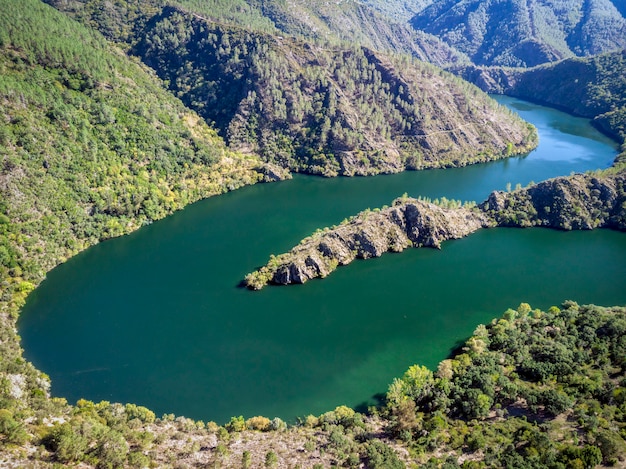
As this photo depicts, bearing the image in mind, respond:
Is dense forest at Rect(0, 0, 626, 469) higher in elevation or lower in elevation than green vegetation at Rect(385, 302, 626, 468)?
higher

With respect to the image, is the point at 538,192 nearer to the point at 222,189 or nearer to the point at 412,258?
the point at 412,258

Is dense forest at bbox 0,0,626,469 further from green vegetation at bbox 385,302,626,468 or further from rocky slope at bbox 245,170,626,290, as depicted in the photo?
rocky slope at bbox 245,170,626,290

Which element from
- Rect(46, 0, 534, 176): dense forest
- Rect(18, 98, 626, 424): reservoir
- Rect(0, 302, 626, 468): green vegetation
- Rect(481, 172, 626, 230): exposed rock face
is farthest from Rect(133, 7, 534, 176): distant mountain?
Rect(0, 302, 626, 468): green vegetation

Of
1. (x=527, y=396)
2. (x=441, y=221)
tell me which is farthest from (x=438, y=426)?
(x=441, y=221)

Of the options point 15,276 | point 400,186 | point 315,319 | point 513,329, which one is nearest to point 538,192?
point 400,186

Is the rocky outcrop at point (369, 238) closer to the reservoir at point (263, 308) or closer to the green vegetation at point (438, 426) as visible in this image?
the reservoir at point (263, 308)

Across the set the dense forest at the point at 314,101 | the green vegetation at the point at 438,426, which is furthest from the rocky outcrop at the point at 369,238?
the dense forest at the point at 314,101

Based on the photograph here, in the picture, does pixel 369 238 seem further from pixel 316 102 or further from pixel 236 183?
pixel 316 102
